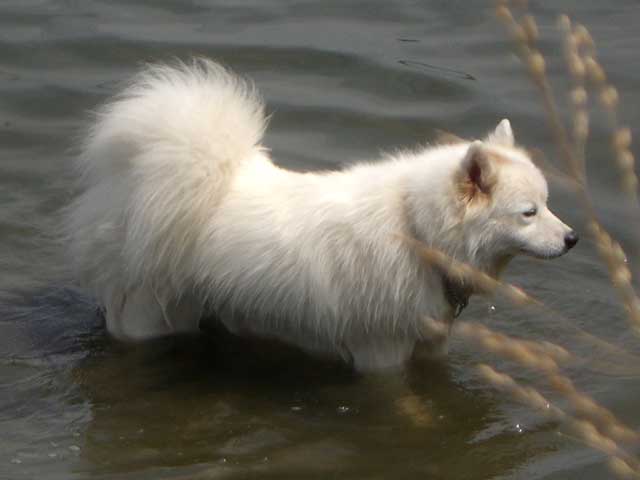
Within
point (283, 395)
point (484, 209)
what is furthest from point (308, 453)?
point (484, 209)

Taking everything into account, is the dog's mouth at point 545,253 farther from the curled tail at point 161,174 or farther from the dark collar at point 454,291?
the curled tail at point 161,174

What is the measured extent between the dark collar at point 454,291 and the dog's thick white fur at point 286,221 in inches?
1.5

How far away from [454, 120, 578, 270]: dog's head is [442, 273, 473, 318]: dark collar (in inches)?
8.4

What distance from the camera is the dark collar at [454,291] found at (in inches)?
177

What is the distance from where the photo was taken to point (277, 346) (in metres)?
5.07

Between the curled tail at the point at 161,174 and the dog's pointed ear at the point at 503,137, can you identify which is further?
the dog's pointed ear at the point at 503,137

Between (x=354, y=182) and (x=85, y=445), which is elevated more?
(x=354, y=182)

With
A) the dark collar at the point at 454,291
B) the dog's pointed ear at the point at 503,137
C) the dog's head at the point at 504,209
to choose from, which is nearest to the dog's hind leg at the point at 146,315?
the dark collar at the point at 454,291

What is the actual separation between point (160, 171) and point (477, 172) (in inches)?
49.2

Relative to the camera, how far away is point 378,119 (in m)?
7.65

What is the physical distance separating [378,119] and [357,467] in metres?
3.86

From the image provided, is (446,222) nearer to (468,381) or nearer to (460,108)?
(468,381)

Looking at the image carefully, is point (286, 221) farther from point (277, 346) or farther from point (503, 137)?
point (503, 137)

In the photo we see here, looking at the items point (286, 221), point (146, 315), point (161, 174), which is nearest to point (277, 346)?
point (146, 315)
